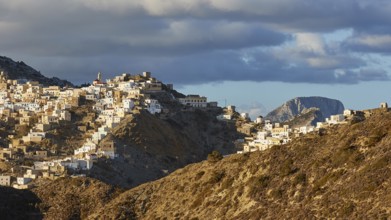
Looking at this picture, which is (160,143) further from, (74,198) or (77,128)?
(74,198)

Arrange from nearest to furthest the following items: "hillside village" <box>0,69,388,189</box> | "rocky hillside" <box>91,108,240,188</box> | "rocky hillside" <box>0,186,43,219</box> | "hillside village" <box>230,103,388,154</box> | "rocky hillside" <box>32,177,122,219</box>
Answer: "rocky hillside" <box>32,177,122,219</box> < "rocky hillside" <box>0,186,43,219</box> < "hillside village" <box>0,69,388,189</box> < "rocky hillside" <box>91,108,240,188</box> < "hillside village" <box>230,103,388,154</box>

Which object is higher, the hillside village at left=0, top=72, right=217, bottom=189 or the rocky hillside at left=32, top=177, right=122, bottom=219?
the hillside village at left=0, top=72, right=217, bottom=189

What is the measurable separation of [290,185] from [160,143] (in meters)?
111

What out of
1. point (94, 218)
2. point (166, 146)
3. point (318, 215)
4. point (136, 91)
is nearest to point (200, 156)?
point (166, 146)

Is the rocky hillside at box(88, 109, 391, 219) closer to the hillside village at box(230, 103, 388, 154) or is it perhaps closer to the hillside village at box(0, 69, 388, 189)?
the hillside village at box(0, 69, 388, 189)

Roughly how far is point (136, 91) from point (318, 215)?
152m

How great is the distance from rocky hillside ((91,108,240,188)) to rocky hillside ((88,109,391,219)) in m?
64.7

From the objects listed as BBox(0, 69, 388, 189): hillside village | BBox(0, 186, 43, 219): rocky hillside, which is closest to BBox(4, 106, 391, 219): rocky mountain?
BBox(0, 186, 43, 219): rocky hillside

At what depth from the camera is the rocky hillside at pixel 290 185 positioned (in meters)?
46.4

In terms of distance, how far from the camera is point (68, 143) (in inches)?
6516

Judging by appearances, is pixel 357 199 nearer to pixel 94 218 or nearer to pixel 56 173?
pixel 94 218

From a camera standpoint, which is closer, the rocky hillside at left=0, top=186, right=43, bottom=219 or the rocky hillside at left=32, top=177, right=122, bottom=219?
the rocky hillside at left=32, top=177, right=122, bottom=219

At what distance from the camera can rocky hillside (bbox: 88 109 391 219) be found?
46.4 meters

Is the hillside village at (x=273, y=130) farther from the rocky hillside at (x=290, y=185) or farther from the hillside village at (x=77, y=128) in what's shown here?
the rocky hillside at (x=290, y=185)
